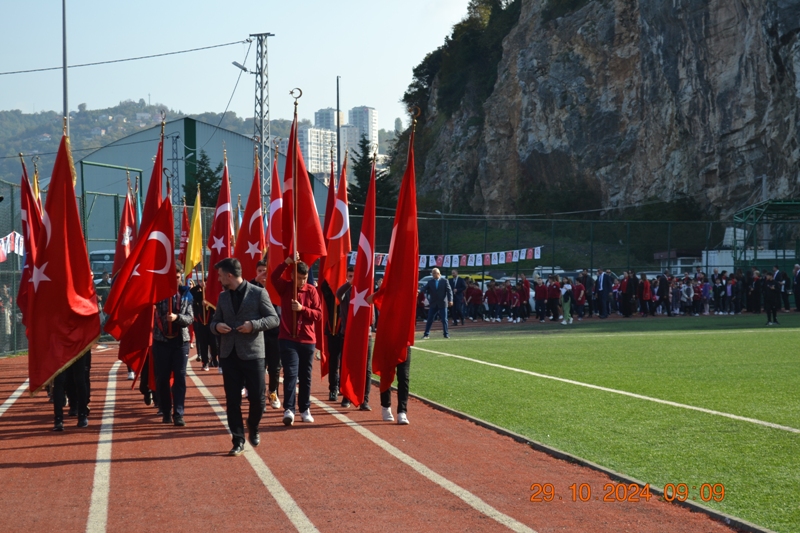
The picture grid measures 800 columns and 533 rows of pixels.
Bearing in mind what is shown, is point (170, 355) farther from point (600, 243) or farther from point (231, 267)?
point (600, 243)

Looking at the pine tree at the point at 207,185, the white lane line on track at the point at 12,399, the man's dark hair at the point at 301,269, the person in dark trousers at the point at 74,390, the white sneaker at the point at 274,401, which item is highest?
the pine tree at the point at 207,185

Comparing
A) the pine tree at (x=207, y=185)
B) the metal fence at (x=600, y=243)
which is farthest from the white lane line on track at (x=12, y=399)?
the pine tree at (x=207, y=185)

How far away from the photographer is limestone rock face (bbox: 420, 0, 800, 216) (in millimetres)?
49250

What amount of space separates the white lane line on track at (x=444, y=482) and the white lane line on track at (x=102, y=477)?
9.03ft

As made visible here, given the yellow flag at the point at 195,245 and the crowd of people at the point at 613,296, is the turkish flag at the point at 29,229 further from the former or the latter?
the crowd of people at the point at 613,296

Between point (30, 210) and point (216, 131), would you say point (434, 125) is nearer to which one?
point (216, 131)

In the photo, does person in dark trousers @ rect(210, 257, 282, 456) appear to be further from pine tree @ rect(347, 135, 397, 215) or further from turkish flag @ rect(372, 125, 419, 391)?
pine tree @ rect(347, 135, 397, 215)

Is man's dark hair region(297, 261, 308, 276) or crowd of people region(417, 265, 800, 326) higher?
man's dark hair region(297, 261, 308, 276)

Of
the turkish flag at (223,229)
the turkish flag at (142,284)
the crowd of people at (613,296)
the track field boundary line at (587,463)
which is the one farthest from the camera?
the crowd of people at (613,296)

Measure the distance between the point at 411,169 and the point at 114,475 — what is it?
558cm

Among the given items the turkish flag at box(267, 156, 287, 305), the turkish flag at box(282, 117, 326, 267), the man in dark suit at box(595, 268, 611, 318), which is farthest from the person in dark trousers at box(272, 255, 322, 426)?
the man in dark suit at box(595, 268, 611, 318)

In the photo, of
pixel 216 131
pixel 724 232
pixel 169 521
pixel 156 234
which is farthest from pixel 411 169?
pixel 216 131

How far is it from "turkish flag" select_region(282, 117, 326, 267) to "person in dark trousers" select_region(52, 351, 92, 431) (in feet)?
10.1

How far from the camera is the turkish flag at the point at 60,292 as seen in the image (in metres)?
10.7
